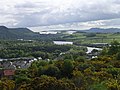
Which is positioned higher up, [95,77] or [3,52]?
[95,77]

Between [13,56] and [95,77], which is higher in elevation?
[95,77]

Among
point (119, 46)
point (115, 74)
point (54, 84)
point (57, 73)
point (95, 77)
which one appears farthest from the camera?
point (119, 46)

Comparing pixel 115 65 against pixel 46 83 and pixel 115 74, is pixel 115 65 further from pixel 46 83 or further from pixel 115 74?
pixel 46 83

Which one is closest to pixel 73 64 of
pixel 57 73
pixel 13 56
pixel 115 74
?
pixel 57 73

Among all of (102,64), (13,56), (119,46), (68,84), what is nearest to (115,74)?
(102,64)

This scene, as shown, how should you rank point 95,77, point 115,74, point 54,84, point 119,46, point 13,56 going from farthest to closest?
point 13,56 < point 119,46 < point 115,74 < point 95,77 < point 54,84

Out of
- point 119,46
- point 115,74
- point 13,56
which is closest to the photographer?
point 115,74

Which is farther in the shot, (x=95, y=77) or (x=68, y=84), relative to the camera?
(x=95, y=77)

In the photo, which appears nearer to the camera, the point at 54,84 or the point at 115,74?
the point at 54,84

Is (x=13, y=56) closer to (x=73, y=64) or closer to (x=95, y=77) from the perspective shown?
(x=73, y=64)
